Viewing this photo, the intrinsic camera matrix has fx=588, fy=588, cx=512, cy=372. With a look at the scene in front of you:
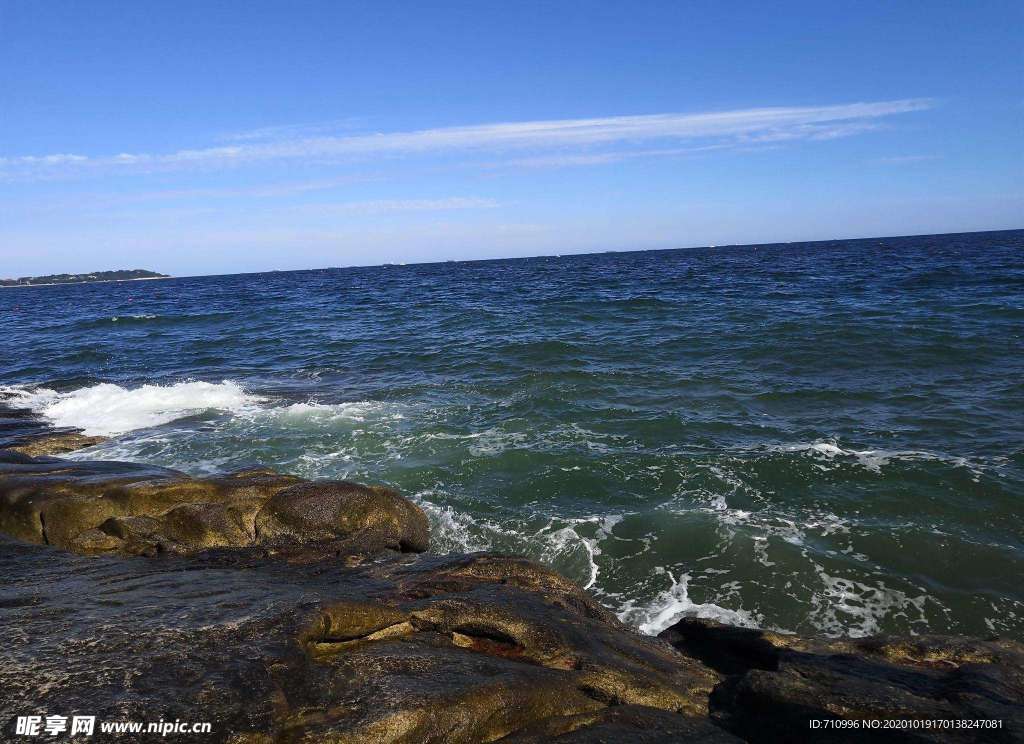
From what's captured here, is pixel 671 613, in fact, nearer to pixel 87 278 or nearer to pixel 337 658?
pixel 337 658

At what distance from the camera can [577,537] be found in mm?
9969

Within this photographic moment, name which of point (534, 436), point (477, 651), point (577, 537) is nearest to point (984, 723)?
point (477, 651)

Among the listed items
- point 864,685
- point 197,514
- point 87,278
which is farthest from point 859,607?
point 87,278

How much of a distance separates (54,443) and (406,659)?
1389 centimetres

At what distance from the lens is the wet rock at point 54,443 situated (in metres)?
13.5

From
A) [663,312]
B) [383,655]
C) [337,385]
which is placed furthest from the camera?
[663,312]

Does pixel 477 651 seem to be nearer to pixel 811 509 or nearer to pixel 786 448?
pixel 811 509

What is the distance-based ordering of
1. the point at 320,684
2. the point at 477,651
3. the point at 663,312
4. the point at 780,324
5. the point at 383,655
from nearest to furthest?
1. the point at 320,684
2. the point at 383,655
3. the point at 477,651
4. the point at 780,324
5. the point at 663,312

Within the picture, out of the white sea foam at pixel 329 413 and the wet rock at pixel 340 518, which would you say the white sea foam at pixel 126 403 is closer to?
the white sea foam at pixel 329 413

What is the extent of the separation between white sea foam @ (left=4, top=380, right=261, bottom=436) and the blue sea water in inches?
4.8

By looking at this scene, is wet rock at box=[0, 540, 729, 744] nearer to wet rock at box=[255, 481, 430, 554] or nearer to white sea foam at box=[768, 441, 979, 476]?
wet rock at box=[255, 481, 430, 554]

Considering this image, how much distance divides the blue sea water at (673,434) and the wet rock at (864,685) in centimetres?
176

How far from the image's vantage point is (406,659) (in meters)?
4.57

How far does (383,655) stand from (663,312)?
97.4ft
